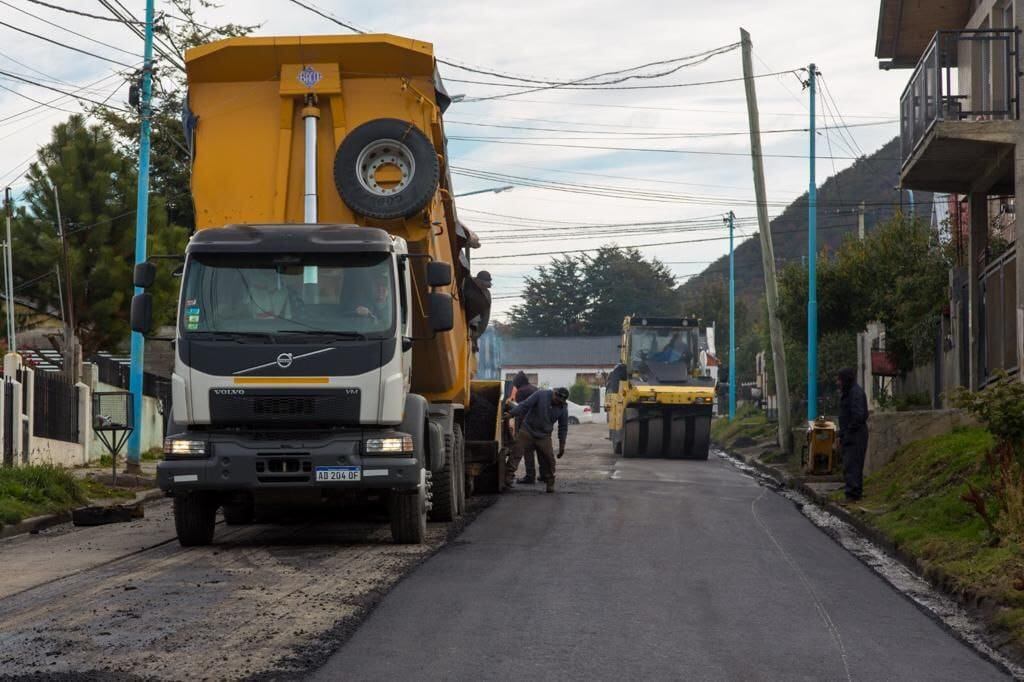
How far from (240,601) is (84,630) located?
131 cm

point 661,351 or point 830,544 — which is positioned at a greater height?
point 661,351

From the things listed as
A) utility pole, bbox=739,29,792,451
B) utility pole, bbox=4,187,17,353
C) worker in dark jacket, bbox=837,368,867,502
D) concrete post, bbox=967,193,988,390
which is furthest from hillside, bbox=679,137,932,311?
worker in dark jacket, bbox=837,368,867,502

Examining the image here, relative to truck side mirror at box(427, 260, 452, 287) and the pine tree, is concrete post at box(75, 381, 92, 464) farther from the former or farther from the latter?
truck side mirror at box(427, 260, 452, 287)

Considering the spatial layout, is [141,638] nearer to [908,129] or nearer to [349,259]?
[349,259]

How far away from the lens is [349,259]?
1279 centimetres

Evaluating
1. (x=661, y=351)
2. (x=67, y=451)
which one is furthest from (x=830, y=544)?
(x=661, y=351)

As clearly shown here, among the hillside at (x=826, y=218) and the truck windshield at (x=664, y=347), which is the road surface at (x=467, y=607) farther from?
the hillside at (x=826, y=218)

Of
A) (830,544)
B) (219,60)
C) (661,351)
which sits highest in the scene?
(219,60)

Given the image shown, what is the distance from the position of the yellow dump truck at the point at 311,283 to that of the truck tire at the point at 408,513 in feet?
0.05

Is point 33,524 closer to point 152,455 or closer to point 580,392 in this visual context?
point 152,455

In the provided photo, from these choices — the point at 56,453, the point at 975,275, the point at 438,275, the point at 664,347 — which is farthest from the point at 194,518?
the point at 664,347

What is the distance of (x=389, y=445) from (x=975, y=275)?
523 inches

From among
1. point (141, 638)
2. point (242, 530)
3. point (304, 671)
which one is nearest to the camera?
point (304, 671)

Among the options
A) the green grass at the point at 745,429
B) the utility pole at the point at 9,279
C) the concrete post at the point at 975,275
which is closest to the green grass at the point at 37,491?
the utility pole at the point at 9,279
